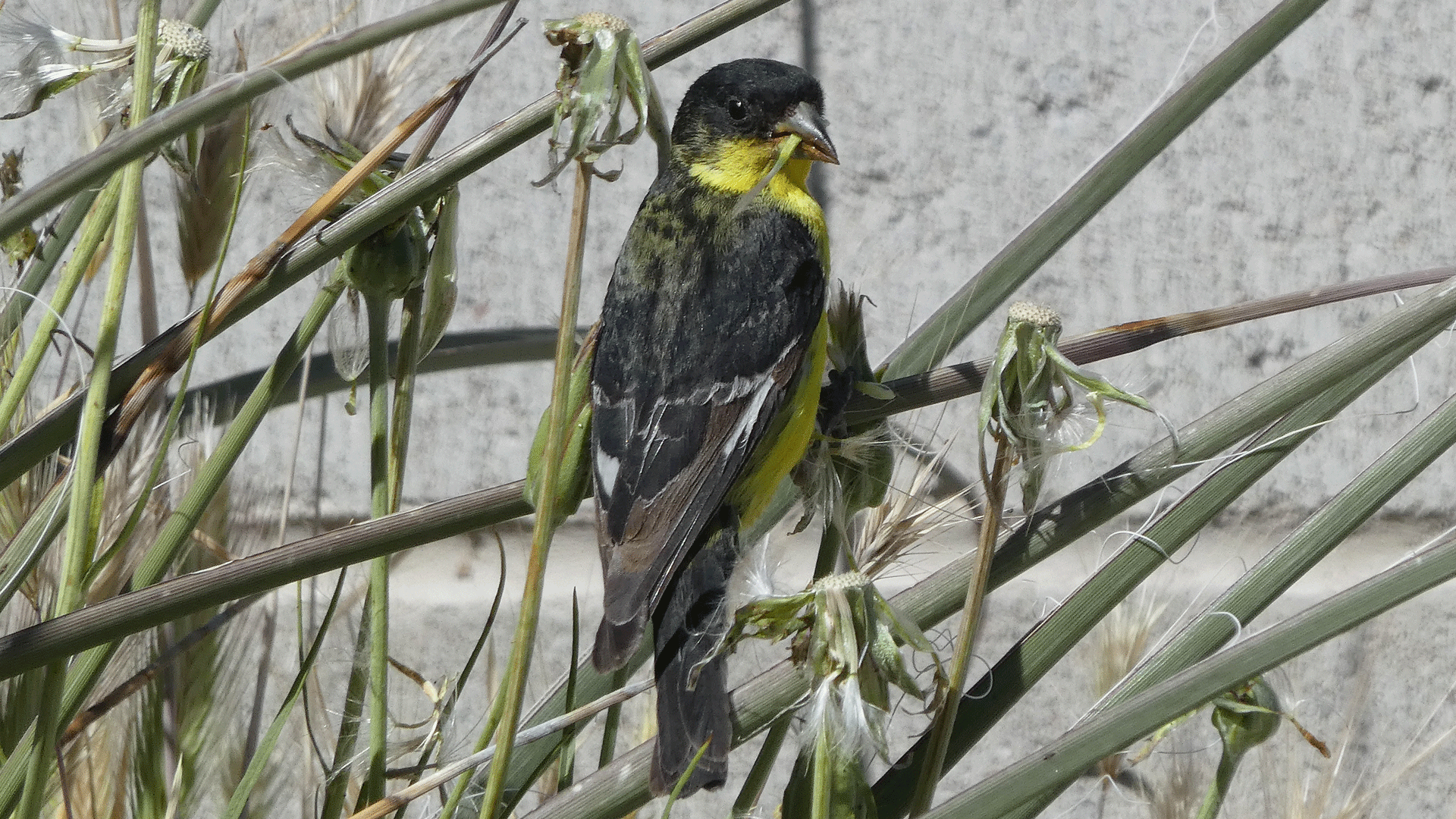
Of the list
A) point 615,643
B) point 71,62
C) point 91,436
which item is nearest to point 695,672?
point 615,643

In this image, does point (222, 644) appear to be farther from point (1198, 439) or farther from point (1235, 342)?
point (1235, 342)

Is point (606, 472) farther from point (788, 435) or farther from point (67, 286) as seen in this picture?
point (67, 286)

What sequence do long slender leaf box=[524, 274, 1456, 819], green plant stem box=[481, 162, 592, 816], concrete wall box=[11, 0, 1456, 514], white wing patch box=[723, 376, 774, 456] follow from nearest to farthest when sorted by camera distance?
green plant stem box=[481, 162, 592, 816] < long slender leaf box=[524, 274, 1456, 819] < white wing patch box=[723, 376, 774, 456] < concrete wall box=[11, 0, 1456, 514]

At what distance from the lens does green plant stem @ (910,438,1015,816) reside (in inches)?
16.4

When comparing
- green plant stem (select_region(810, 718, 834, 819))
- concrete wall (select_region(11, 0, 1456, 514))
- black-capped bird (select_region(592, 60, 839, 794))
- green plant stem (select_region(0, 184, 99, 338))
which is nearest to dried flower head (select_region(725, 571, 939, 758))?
green plant stem (select_region(810, 718, 834, 819))

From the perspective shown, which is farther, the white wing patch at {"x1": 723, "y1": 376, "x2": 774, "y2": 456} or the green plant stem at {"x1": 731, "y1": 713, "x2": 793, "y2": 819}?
the white wing patch at {"x1": 723, "y1": 376, "x2": 774, "y2": 456}

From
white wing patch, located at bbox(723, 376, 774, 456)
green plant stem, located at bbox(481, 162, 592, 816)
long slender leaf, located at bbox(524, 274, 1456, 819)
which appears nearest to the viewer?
green plant stem, located at bbox(481, 162, 592, 816)

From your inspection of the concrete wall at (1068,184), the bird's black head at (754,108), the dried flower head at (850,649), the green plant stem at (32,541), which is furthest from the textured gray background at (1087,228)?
the dried flower head at (850,649)

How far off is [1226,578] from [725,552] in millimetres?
556

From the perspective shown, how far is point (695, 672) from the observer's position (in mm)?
528

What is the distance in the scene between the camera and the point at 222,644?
616 mm

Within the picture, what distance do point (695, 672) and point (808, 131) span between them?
0.40 meters

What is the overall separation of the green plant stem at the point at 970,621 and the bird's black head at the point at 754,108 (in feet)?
1.27

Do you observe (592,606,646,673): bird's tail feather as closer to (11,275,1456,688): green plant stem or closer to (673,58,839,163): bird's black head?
(11,275,1456,688): green plant stem
